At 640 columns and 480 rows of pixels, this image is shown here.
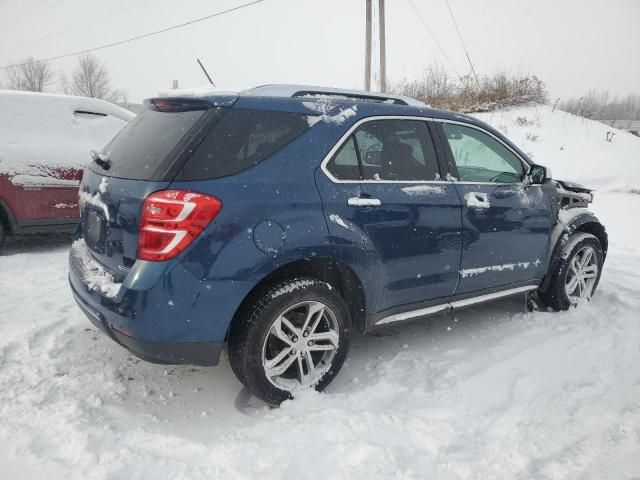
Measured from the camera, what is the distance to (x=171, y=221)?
2.23m

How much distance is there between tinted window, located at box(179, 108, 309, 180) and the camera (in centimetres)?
237

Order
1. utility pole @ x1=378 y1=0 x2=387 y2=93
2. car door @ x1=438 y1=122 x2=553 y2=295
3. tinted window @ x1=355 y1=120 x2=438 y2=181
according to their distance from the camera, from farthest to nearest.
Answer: utility pole @ x1=378 y1=0 x2=387 y2=93 → car door @ x1=438 y1=122 x2=553 y2=295 → tinted window @ x1=355 y1=120 x2=438 y2=181

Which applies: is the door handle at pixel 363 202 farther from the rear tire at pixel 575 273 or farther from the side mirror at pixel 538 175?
the rear tire at pixel 575 273

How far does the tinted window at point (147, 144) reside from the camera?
2.44 meters

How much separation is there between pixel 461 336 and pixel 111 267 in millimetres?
2651

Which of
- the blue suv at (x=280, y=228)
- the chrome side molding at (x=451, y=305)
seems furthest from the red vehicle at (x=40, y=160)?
the chrome side molding at (x=451, y=305)

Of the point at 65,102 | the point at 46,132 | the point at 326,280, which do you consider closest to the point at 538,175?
the point at 326,280

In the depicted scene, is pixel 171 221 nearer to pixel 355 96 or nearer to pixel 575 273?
pixel 355 96

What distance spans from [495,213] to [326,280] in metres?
1.47

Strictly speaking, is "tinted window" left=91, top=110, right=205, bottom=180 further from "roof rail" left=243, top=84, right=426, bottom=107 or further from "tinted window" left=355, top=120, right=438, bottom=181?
"tinted window" left=355, top=120, right=438, bottom=181

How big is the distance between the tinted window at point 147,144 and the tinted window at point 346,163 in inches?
30.7

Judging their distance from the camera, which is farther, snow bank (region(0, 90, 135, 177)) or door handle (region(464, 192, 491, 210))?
snow bank (region(0, 90, 135, 177))

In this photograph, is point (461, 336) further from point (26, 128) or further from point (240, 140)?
point (26, 128)

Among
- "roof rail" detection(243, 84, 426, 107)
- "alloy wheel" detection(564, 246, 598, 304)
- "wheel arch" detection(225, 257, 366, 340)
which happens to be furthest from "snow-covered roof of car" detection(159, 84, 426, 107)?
"alloy wheel" detection(564, 246, 598, 304)
